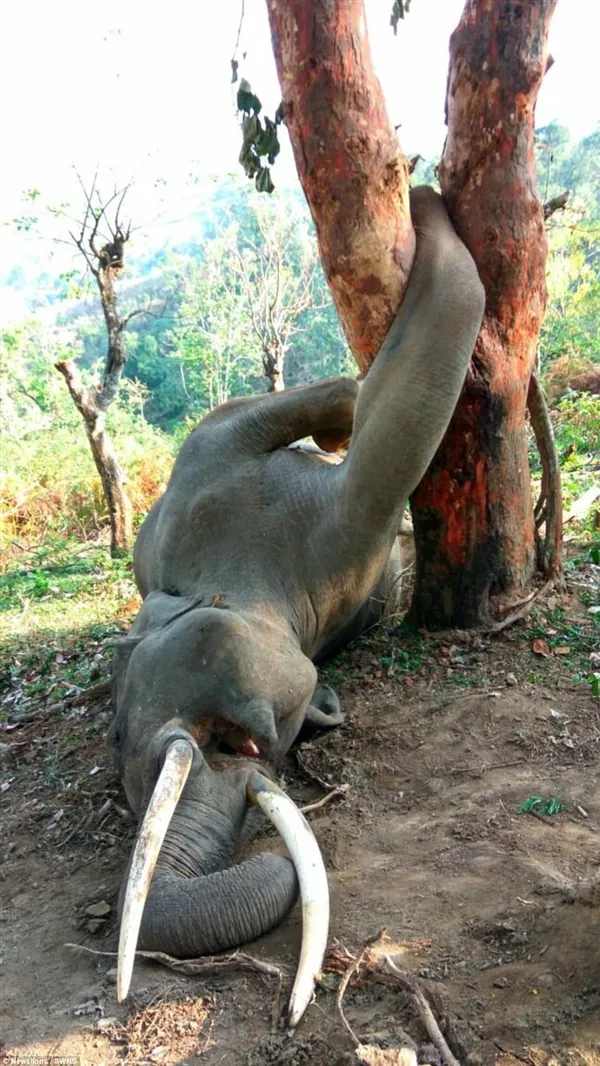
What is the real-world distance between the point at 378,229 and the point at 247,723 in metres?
2.16

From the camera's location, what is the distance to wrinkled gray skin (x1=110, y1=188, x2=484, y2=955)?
2.80 meters

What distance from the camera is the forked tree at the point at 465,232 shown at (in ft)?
11.9

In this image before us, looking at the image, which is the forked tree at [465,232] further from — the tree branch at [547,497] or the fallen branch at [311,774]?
the fallen branch at [311,774]

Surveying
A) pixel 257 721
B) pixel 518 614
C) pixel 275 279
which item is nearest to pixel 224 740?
pixel 257 721

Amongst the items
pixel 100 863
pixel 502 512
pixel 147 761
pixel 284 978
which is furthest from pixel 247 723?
pixel 502 512

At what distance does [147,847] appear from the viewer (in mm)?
2547

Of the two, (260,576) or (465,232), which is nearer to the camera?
(260,576)

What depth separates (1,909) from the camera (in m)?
3.13

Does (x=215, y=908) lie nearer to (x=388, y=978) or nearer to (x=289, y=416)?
(x=388, y=978)

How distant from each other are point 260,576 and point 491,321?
169 cm

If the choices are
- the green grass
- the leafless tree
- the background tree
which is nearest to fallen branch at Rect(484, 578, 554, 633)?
the green grass

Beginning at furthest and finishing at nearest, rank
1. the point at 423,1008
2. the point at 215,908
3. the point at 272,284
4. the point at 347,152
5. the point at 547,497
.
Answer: the point at 272,284, the point at 547,497, the point at 347,152, the point at 215,908, the point at 423,1008

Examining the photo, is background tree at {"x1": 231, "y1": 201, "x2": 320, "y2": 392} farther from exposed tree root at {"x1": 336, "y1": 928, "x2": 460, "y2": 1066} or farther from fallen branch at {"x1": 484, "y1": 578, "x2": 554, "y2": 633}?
exposed tree root at {"x1": 336, "y1": 928, "x2": 460, "y2": 1066}

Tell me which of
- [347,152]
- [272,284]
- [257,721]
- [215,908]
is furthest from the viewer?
[272,284]
